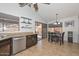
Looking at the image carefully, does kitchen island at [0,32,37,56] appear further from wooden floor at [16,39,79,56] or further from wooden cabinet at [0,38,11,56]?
wooden floor at [16,39,79,56]

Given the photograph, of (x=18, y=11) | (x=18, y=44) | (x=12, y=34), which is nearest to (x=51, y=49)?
(x=18, y=44)

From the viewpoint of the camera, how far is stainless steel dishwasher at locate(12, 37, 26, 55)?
9.97ft

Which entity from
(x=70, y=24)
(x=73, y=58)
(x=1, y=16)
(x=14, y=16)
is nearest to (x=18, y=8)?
(x=14, y=16)

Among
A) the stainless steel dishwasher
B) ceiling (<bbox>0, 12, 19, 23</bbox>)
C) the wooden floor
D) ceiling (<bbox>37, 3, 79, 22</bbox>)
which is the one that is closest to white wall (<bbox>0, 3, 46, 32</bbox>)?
ceiling (<bbox>0, 12, 19, 23</bbox>)

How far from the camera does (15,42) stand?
10.0 feet

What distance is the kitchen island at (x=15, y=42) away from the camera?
2.69 meters

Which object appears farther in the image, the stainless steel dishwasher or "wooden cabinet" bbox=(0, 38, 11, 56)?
the stainless steel dishwasher

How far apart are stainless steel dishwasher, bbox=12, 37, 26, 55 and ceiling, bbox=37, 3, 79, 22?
3.31 feet

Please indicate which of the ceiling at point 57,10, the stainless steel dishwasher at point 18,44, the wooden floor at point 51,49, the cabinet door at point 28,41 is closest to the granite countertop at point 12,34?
the stainless steel dishwasher at point 18,44

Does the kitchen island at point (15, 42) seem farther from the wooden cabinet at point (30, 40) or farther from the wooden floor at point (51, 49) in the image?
the wooden floor at point (51, 49)

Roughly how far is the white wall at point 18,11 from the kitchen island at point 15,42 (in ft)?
0.94

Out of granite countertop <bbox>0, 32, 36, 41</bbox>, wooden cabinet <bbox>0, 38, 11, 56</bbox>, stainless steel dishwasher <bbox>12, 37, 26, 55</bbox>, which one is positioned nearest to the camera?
wooden cabinet <bbox>0, 38, 11, 56</bbox>

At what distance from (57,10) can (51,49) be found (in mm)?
1120

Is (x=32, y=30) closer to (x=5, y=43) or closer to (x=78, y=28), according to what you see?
(x=5, y=43)
